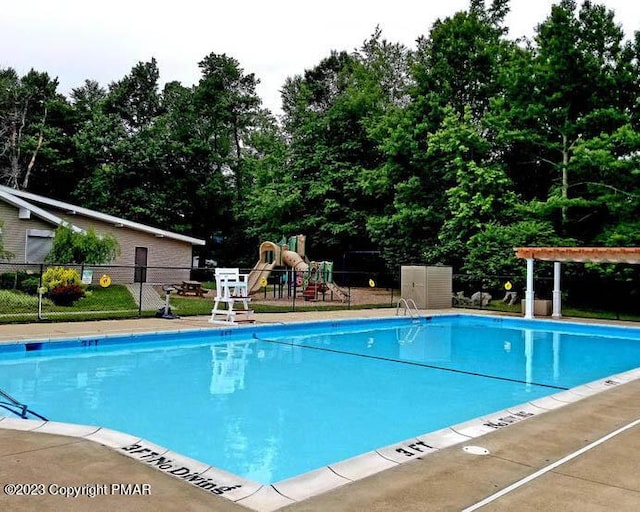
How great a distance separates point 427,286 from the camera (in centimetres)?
1803

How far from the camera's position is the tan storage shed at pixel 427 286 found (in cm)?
1805

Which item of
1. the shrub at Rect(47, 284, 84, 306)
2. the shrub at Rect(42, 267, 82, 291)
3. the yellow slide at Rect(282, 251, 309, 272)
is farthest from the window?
the yellow slide at Rect(282, 251, 309, 272)

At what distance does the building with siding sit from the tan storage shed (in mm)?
7685

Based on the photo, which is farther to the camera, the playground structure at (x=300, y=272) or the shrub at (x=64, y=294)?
the playground structure at (x=300, y=272)

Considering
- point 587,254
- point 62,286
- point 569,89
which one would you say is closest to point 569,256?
A: point 587,254

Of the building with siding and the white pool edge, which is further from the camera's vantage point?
the building with siding

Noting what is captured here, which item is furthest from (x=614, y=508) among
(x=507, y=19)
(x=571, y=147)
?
(x=507, y=19)

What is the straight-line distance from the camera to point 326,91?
32.4 metres

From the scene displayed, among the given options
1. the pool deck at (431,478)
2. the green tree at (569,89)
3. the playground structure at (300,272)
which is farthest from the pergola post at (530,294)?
the pool deck at (431,478)

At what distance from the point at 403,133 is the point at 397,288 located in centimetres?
765

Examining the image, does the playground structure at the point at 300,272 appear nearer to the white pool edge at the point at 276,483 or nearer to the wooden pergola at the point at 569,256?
the wooden pergola at the point at 569,256

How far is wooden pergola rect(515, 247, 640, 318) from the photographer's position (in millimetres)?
13672

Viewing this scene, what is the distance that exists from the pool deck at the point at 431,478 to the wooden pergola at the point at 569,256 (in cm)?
1090

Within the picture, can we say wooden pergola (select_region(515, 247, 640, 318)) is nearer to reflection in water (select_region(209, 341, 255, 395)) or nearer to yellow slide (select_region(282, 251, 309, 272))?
yellow slide (select_region(282, 251, 309, 272))
